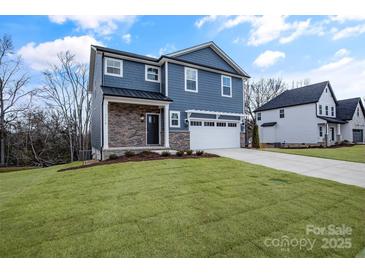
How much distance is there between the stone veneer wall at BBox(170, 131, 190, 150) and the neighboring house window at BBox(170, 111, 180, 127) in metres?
0.58

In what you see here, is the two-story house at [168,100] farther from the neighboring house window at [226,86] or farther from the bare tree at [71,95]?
the bare tree at [71,95]

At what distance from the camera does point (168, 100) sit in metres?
11.4

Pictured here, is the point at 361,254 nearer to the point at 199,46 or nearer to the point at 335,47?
the point at 335,47

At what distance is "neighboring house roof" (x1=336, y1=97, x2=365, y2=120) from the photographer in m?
23.9

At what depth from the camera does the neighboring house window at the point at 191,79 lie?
43.3 ft

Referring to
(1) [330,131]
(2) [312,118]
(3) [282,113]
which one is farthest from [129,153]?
(1) [330,131]

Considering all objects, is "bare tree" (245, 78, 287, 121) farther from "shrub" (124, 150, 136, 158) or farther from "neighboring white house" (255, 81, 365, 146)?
"shrub" (124, 150, 136, 158)

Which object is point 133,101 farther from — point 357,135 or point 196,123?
point 357,135

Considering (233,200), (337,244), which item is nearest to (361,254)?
(337,244)

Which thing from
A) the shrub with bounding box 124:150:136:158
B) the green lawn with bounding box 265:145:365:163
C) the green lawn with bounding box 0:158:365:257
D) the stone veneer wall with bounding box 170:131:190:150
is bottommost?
the green lawn with bounding box 0:158:365:257

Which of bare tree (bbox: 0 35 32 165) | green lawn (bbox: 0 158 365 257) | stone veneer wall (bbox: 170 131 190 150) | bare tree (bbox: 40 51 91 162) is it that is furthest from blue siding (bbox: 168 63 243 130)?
bare tree (bbox: 0 35 32 165)

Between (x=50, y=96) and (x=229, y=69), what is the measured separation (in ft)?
55.4

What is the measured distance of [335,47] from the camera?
8609 mm

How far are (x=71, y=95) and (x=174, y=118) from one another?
45.6ft
